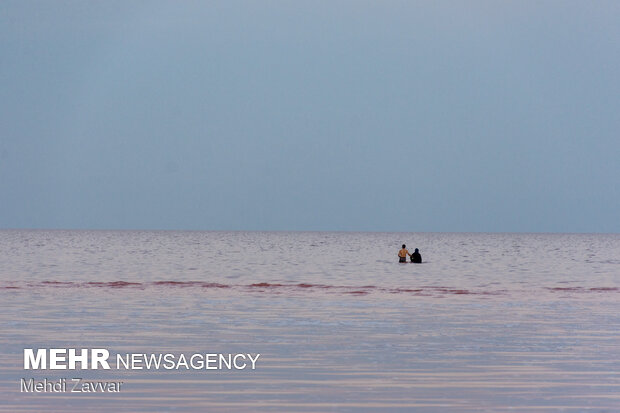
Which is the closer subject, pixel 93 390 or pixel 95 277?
pixel 93 390

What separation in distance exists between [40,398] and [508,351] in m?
8.82

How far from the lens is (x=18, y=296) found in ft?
98.5

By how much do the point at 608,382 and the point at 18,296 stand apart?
2164cm

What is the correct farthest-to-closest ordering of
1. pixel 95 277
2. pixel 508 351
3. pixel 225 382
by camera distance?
pixel 95 277 → pixel 508 351 → pixel 225 382

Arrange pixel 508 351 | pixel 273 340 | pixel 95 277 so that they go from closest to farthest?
pixel 508 351
pixel 273 340
pixel 95 277

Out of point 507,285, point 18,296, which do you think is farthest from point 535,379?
point 507,285

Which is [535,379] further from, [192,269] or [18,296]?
[192,269]

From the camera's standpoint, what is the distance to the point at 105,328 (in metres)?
20.1

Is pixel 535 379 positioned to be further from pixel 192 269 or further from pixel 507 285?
pixel 192 269

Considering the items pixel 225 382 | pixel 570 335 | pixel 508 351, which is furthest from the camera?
pixel 570 335

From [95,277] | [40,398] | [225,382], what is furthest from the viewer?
[95,277]

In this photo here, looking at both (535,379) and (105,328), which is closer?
(535,379)

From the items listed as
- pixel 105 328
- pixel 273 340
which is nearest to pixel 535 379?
pixel 273 340

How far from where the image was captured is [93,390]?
12.9 meters
